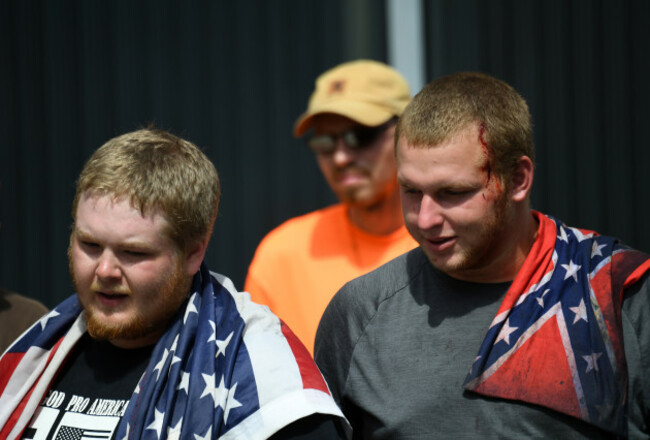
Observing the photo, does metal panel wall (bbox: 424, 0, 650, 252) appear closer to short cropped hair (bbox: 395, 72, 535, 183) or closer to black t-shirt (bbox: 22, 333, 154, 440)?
short cropped hair (bbox: 395, 72, 535, 183)

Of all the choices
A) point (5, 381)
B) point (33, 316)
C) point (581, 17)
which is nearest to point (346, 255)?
point (33, 316)

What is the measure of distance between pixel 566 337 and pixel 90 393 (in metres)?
1.22

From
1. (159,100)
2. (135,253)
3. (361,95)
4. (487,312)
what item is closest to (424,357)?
(487,312)

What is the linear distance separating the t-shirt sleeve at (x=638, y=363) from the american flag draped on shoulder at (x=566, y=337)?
21mm

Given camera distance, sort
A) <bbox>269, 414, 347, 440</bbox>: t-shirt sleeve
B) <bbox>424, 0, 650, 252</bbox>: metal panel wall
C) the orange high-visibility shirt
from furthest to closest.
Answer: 1. <bbox>424, 0, 650, 252</bbox>: metal panel wall
2. the orange high-visibility shirt
3. <bbox>269, 414, 347, 440</bbox>: t-shirt sleeve

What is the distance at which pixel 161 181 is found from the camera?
2.13 meters

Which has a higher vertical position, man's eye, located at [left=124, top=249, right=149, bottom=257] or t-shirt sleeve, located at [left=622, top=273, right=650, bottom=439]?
man's eye, located at [left=124, top=249, right=149, bottom=257]

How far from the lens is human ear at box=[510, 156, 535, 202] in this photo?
221cm

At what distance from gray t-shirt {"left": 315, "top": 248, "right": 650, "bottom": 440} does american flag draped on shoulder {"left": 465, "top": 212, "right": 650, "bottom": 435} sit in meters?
0.04

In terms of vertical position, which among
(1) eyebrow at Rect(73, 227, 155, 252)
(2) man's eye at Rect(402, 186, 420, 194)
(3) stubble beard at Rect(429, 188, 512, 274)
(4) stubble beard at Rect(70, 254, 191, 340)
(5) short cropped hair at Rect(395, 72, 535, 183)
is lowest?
(4) stubble beard at Rect(70, 254, 191, 340)

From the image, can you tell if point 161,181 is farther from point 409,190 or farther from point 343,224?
point 343,224

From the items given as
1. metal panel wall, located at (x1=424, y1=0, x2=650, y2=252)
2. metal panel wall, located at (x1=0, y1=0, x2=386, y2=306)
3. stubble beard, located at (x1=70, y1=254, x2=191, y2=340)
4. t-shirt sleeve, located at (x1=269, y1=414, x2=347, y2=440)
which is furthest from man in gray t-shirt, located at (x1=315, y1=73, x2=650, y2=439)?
metal panel wall, located at (x1=0, y1=0, x2=386, y2=306)

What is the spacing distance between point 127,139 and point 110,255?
0.34 m

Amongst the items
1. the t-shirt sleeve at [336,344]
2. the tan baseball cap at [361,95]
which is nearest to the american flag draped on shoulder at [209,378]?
the t-shirt sleeve at [336,344]
